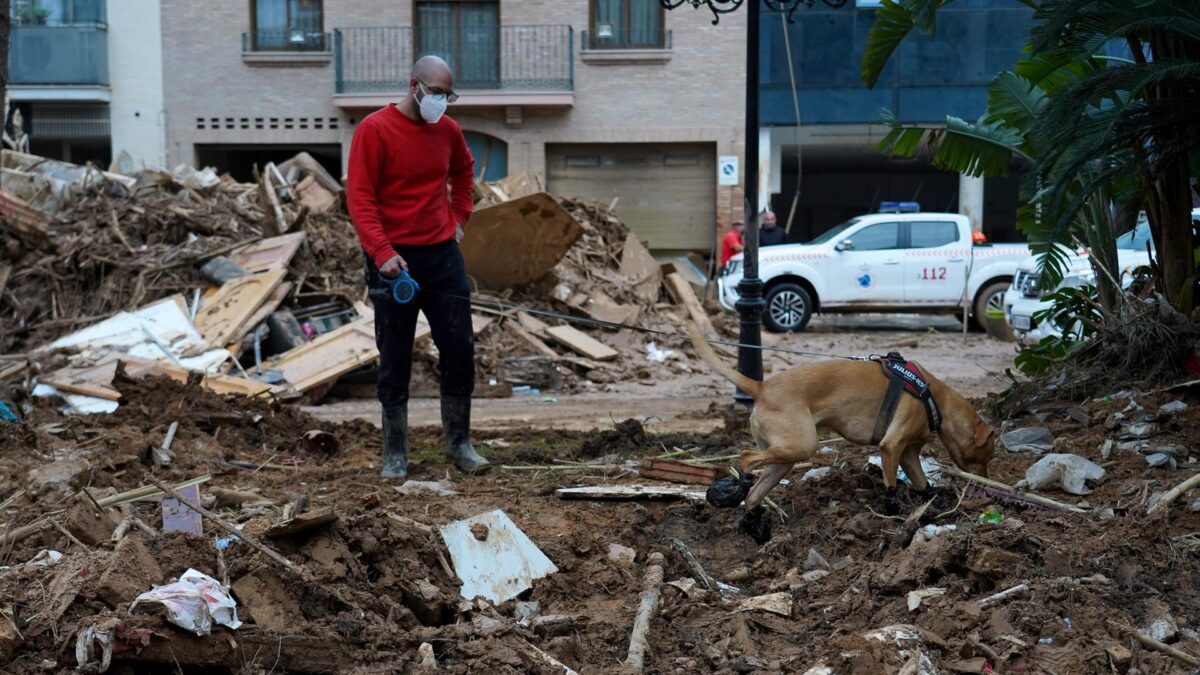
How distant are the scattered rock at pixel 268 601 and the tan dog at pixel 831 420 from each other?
8.21ft

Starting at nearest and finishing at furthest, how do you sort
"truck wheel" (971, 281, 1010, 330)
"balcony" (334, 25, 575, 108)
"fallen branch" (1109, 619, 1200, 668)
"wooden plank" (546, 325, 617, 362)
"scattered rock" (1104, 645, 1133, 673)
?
"fallen branch" (1109, 619, 1200, 668)
"scattered rock" (1104, 645, 1133, 673)
"wooden plank" (546, 325, 617, 362)
"truck wheel" (971, 281, 1010, 330)
"balcony" (334, 25, 575, 108)

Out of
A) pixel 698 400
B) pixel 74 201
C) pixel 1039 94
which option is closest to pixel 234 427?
pixel 698 400

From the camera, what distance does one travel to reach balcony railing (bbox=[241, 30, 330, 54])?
31328 millimetres

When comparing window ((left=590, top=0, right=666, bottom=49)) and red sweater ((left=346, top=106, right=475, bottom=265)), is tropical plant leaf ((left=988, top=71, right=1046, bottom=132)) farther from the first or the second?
window ((left=590, top=0, right=666, bottom=49))

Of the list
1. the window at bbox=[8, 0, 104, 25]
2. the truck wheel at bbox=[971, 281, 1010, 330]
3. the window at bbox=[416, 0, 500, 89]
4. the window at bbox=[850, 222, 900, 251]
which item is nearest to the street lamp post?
the window at bbox=[850, 222, 900, 251]

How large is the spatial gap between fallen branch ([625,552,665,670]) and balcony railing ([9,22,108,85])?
29.4 metres

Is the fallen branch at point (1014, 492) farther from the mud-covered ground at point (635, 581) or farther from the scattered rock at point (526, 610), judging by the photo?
the scattered rock at point (526, 610)

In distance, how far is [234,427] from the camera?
959 centimetres

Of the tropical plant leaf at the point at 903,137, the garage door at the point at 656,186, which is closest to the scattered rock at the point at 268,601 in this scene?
the tropical plant leaf at the point at 903,137

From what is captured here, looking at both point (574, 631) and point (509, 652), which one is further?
point (574, 631)

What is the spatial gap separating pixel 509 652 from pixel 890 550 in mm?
2074

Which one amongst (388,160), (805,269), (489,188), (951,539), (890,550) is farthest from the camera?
(805,269)

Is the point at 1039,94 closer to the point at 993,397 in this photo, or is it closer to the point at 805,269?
the point at 993,397

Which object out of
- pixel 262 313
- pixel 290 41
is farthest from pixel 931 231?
pixel 290 41
